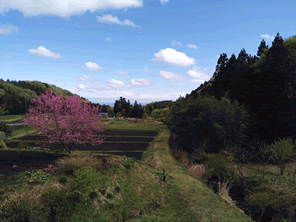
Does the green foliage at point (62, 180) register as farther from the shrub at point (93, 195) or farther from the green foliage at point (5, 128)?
the green foliage at point (5, 128)

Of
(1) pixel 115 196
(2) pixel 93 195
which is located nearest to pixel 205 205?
(1) pixel 115 196

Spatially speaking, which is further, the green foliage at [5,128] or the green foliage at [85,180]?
the green foliage at [5,128]

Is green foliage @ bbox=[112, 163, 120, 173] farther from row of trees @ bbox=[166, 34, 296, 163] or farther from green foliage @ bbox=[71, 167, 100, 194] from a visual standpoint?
row of trees @ bbox=[166, 34, 296, 163]

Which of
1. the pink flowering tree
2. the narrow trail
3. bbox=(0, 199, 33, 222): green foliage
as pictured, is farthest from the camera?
the pink flowering tree

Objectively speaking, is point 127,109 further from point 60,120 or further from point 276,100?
point 60,120

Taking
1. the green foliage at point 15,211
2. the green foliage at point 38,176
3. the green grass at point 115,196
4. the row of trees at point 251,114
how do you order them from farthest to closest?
the row of trees at point 251,114, the green foliage at point 38,176, the green grass at point 115,196, the green foliage at point 15,211

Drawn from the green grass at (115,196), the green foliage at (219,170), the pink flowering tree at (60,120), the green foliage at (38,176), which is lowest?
the green foliage at (219,170)

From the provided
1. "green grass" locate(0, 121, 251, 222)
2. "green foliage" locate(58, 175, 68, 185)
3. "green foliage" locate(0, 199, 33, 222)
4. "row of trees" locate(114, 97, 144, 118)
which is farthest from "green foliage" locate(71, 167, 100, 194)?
"row of trees" locate(114, 97, 144, 118)

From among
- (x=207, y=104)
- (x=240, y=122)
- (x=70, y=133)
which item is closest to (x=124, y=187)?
(x=70, y=133)

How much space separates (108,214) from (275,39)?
169 ft

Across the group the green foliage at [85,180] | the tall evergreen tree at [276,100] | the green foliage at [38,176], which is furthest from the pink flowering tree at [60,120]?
the tall evergreen tree at [276,100]

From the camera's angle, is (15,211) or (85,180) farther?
(85,180)

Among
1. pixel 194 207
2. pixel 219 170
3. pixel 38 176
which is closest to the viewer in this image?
pixel 38 176

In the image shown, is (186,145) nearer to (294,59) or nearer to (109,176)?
(109,176)
